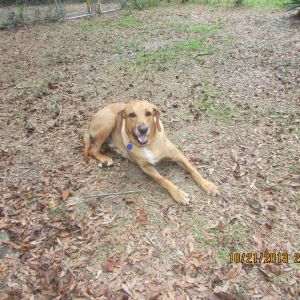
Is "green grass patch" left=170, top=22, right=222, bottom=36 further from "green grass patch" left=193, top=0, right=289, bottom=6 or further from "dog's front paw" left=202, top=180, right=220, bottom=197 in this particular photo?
"dog's front paw" left=202, top=180, right=220, bottom=197

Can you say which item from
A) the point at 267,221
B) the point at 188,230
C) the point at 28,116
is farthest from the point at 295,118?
the point at 28,116

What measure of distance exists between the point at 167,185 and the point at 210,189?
1.73ft

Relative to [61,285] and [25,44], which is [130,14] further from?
[61,285]

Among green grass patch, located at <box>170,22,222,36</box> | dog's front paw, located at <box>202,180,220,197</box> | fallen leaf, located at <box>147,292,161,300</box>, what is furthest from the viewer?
green grass patch, located at <box>170,22,222,36</box>

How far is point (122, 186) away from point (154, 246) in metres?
1.07

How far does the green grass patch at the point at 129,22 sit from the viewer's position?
37.6 feet

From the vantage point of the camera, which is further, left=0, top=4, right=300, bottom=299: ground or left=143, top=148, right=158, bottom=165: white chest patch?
left=143, top=148, right=158, bottom=165: white chest patch

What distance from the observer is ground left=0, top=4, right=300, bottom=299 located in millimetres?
2975

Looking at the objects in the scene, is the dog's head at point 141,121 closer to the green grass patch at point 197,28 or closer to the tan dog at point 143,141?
the tan dog at point 143,141

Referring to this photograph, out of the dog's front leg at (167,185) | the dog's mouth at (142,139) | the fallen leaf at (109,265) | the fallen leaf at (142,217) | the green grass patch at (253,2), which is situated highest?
the green grass patch at (253,2)

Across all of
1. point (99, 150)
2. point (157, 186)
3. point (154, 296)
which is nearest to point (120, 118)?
point (99, 150)

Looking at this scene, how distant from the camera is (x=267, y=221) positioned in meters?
3.40

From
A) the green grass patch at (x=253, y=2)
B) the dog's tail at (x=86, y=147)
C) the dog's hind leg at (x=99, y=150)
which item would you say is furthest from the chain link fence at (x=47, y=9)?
the dog's hind leg at (x=99, y=150)

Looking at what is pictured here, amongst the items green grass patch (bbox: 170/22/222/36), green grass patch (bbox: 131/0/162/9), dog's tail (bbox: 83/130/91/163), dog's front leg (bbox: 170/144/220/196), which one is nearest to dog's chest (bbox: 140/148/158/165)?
dog's front leg (bbox: 170/144/220/196)
